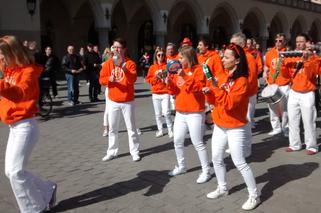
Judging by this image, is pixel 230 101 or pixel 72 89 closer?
pixel 230 101

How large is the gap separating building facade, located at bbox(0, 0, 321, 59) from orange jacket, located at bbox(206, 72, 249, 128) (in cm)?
1308

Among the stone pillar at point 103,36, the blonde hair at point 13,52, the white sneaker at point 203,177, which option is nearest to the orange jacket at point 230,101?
the white sneaker at point 203,177

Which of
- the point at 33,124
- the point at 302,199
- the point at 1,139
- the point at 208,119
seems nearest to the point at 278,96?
the point at 208,119

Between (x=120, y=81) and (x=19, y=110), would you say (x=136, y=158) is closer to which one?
(x=120, y=81)

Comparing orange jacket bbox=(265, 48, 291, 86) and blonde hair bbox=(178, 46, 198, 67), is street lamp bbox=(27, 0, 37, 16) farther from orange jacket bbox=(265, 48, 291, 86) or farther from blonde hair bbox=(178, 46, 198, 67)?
blonde hair bbox=(178, 46, 198, 67)

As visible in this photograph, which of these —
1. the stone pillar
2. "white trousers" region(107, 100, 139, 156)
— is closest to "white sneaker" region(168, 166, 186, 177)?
"white trousers" region(107, 100, 139, 156)

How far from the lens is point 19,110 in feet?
13.1

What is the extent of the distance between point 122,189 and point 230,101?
73.4 inches

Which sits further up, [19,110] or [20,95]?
[20,95]

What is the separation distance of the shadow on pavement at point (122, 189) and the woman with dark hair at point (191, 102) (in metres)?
0.55

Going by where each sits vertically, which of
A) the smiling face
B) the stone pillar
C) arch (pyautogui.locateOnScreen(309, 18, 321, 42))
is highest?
arch (pyautogui.locateOnScreen(309, 18, 321, 42))

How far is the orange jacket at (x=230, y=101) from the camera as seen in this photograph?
409 cm

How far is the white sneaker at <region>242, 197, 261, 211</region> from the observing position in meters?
4.30

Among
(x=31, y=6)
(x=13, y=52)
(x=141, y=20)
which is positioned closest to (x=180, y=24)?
(x=141, y=20)
